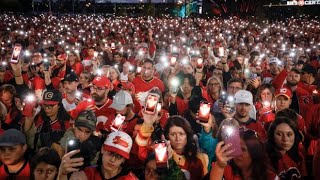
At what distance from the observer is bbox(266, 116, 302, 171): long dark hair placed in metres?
4.53

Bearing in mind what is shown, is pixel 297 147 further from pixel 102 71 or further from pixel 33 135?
pixel 102 71

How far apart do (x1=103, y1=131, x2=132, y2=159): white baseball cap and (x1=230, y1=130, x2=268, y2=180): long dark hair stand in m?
0.97

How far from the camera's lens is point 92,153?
457 centimetres

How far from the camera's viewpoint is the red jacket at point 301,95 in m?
6.68

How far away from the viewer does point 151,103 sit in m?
4.58

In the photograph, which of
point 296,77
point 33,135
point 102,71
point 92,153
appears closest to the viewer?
point 92,153

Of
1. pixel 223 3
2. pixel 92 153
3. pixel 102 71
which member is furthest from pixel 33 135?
pixel 223 3

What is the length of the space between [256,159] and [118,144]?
1.27 meters

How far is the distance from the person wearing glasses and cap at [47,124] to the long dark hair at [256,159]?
1984mm

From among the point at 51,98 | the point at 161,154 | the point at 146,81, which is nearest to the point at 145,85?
the point at 146,81

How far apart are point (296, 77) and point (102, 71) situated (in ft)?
11.5

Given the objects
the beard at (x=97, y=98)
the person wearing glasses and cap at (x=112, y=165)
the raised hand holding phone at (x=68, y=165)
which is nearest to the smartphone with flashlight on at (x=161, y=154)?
the person wearing glasses and cap at (x=112, y=165)

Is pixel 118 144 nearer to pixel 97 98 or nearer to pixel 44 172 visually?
pixel 44 172

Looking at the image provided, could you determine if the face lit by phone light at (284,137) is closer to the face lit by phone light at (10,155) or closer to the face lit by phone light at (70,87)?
the face lit by phone light at (10,155)
